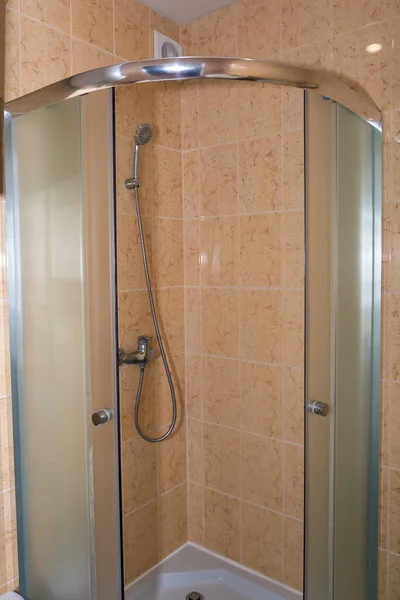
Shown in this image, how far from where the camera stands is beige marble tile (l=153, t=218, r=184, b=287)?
5.96ft

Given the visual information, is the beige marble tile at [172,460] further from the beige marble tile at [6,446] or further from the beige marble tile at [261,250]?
the beige marble tile at [261,250]

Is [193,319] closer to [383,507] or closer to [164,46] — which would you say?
[383,507]

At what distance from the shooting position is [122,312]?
1578 mm

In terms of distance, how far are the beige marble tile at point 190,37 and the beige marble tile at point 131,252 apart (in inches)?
32.4

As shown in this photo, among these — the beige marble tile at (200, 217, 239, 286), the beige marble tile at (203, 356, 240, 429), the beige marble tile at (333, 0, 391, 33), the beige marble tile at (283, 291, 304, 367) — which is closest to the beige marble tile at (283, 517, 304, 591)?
the beige marble tile at (203, 356, 240, 429)

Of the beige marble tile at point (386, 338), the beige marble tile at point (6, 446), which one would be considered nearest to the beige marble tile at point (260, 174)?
the beige marble tile at point (386, 338)

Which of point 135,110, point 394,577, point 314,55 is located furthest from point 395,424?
point 135,110

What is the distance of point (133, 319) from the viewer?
5.42 feet

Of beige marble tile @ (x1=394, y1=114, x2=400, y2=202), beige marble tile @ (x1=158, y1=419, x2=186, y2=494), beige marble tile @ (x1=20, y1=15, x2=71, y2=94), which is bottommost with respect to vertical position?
beige marble tile @ (x1=158, y1=419, x2=186, y2=494)

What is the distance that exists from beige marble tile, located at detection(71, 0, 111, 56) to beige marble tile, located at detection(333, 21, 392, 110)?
82cm

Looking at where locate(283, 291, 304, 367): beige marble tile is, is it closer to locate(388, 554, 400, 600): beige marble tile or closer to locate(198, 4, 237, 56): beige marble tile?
locate(388, 554, 400, 600): beige marble tile

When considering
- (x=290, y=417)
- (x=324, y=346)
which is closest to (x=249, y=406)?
(x=290, y=417)

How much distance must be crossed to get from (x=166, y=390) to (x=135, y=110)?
1132 millimetres

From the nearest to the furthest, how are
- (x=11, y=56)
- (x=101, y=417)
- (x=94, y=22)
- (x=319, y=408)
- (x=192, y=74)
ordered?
(x=192, y=74) < (x=101, y=417) < (x=319, y=408) < (x=11, y=56) < (x=94, y=22)
